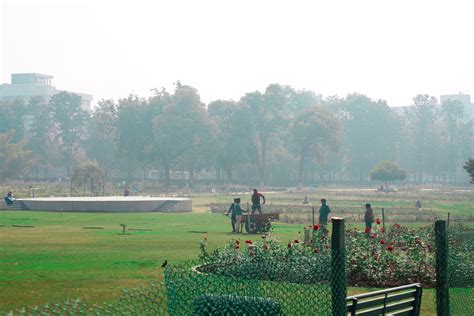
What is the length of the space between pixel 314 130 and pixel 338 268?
10491 centimetres

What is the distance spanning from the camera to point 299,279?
974cm

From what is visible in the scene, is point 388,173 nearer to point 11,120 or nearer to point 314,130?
point 314,130

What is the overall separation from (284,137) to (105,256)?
97.3 meters

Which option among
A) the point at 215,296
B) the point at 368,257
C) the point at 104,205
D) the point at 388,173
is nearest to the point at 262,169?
the point at 388,173

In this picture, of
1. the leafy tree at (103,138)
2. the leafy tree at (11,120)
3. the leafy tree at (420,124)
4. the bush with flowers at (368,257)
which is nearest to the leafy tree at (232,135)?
the leafy tree at (103,138)

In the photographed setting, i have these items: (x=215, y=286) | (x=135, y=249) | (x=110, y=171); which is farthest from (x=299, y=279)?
(x=110, y=171)

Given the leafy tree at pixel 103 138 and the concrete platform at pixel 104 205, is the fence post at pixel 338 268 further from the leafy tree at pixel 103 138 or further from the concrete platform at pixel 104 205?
the leafy tree at pixel 103 138

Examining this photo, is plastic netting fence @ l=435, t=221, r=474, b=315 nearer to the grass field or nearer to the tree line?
the grass field

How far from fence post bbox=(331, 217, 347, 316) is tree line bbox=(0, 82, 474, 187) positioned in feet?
310

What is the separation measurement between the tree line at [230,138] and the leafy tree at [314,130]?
5.6 inches

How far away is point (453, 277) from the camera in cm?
1229

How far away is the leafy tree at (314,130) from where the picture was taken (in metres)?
112

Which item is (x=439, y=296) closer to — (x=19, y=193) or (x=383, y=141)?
(x=19, y=193)

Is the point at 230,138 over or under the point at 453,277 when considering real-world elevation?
over
